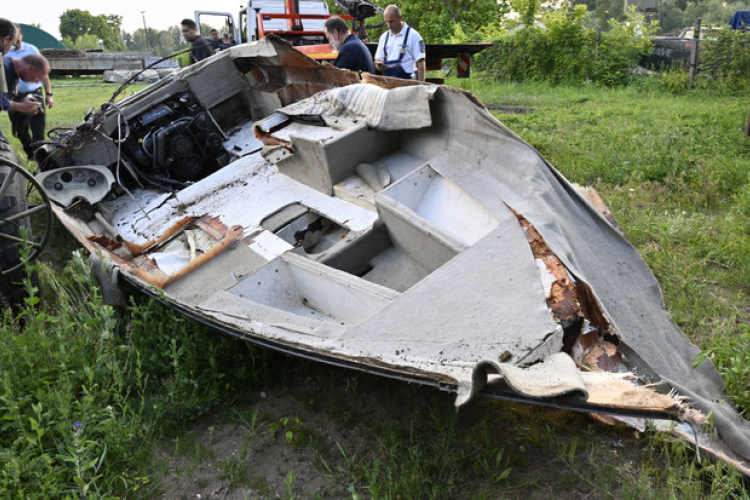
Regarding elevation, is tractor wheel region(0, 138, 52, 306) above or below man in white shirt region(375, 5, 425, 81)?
below

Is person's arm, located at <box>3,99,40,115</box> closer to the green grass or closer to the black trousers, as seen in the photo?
the black trousers

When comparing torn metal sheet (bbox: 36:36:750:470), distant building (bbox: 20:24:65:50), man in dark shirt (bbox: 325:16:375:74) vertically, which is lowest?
torn metal sheet (bbox: 36:36:750:470)

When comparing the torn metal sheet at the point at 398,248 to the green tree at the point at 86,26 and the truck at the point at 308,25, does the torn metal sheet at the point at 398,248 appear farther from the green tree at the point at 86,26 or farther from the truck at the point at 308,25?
the green tree at the point at 86,26

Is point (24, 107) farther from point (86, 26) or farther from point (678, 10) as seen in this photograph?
point (86, 26)

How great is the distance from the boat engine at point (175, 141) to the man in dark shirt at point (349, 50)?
1.44 m

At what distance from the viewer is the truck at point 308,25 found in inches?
339

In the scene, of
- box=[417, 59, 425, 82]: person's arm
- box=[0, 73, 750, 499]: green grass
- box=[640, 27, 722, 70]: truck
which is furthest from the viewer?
box=[640, 27, 722, 70]: truck

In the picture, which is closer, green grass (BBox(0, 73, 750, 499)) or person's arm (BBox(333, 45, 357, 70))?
green grass (BBox(0, 73, 750, 499))

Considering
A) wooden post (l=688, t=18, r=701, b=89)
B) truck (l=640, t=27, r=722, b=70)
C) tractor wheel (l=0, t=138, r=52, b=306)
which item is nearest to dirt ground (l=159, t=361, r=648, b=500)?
tractor wheel (l=0, t=138, r=52, b=306)

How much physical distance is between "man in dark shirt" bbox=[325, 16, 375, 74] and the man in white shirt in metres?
0.73

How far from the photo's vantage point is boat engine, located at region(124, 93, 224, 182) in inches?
207

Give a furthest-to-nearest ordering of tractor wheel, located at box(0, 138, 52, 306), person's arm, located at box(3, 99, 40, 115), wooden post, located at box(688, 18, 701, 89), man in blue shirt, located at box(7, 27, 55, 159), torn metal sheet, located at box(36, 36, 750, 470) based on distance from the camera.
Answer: wooden post, located at box(688, 18, 701, 89) → man in blue shirt, located at box(7, 27, 55, 159) → person's arm, located at box(3, 99, 40, 115) → tractor wheel, located at box(0, 138, 52, 306) → torn metal sheet, located at box(36, 36, 750, 470)

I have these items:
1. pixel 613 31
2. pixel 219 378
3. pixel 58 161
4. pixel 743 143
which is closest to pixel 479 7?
pixel 613 31

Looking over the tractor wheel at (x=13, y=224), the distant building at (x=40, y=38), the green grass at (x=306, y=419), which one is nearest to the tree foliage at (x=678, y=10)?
the distant building at (x=40, y=38)
